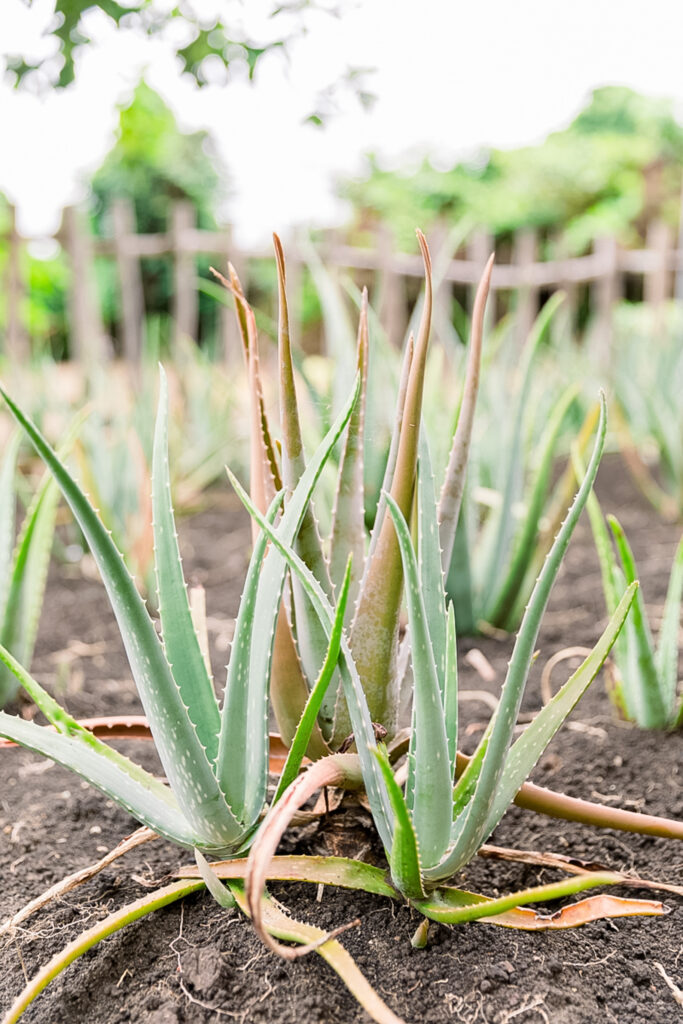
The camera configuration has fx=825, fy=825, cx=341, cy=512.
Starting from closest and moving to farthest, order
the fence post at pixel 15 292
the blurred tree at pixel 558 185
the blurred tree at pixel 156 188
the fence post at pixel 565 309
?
the fence post at pixel 565 309
the fence post at pixel 15 292
the blurred tree at pixel 156 188
the blurred tree at pixel 558 185

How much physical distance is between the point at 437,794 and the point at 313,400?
550 mm

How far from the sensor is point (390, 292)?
5195 mm

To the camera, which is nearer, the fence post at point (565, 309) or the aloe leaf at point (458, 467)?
the aloe leaf at point (458, 467)

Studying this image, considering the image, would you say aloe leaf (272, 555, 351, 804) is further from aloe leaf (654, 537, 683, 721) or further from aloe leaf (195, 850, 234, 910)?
aloe leaf (654, 537, 683, 721)

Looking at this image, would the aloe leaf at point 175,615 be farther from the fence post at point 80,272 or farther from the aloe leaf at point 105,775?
the fence post at point 80,272

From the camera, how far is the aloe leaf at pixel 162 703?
1.84ft

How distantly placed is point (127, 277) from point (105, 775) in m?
3.83

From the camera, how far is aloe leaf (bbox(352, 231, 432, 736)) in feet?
2.13

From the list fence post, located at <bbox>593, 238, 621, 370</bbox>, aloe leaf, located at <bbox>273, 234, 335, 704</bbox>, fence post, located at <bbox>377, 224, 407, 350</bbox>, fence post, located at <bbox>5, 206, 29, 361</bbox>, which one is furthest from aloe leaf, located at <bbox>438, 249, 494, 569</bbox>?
fence post, located at <bbox>593, 238, 621, 370</bbox>

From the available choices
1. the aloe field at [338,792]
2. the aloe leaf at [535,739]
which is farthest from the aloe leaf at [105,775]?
the aloe leaf at [535,739]

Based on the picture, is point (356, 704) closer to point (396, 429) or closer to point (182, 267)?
point (396, 429)

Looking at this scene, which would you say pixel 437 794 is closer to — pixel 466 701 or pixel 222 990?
A: pixel 222 990

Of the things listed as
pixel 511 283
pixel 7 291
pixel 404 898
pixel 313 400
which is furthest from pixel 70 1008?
pixel 511 283

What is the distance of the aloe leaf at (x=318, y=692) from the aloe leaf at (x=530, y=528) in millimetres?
725
